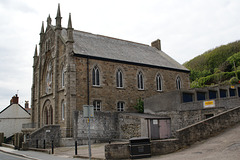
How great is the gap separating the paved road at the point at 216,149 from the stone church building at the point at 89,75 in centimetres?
1371

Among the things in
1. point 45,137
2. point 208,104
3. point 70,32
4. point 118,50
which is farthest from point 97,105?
point 208,104

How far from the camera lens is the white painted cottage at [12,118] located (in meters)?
38.6

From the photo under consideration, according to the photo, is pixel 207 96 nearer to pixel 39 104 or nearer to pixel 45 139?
pixel 45 139

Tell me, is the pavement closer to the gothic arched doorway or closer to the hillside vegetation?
the gothic arched doorway

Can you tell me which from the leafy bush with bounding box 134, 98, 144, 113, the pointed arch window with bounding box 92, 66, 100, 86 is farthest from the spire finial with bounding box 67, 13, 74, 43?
the leafy bush with bounding box 134, 98, 144, 113

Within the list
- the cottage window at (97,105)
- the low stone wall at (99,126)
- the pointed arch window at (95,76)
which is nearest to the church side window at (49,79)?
the pointed arch window at (95,76)

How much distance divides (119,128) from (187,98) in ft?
23.4

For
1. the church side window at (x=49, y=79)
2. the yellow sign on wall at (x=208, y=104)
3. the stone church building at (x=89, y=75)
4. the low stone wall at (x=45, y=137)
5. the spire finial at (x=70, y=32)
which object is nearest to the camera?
the yellow sign on wall at (x=208, y=104)

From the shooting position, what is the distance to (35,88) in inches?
1368

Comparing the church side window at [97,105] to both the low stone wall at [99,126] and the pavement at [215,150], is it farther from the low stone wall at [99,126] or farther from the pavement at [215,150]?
the pavement at [215,150]

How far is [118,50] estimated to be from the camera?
32.6 meters

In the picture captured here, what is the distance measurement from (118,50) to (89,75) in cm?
763

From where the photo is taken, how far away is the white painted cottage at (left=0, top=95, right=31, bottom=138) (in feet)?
127

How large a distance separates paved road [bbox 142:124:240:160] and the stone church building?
13.7 metres
